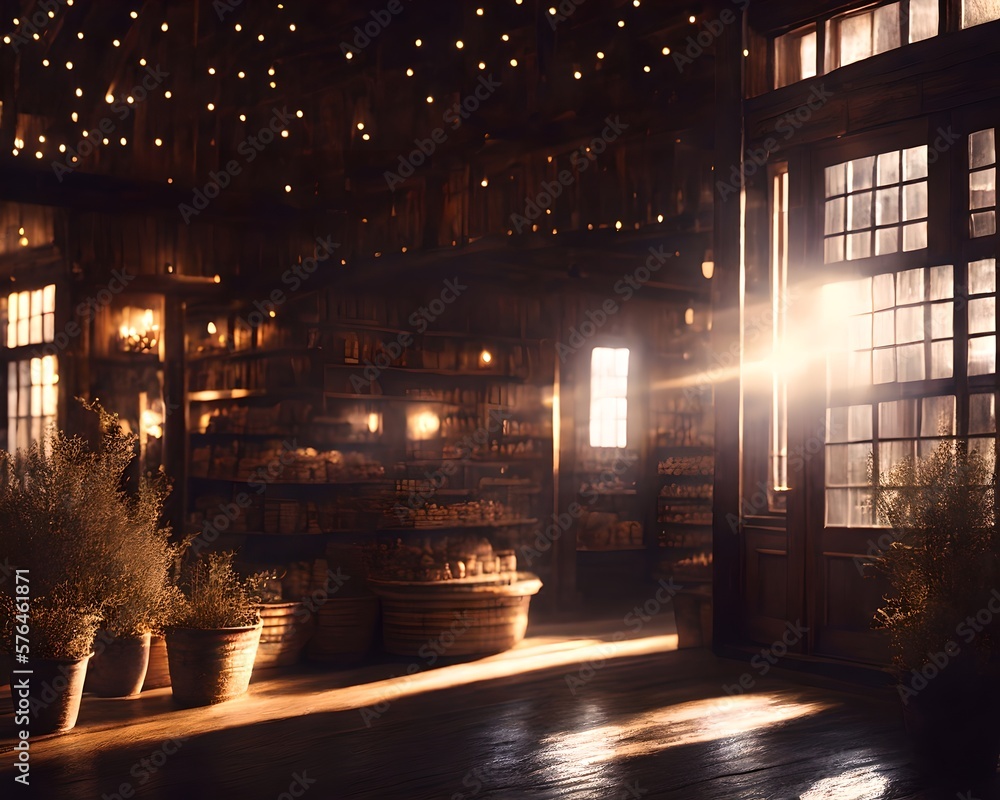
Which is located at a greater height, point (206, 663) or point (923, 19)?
point (923, 19)

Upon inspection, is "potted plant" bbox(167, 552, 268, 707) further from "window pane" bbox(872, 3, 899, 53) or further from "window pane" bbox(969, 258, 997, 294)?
"window pane" bbox(872, 3, 899, 53)

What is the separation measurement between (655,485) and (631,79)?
206 inches

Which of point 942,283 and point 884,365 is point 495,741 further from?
point 942,283

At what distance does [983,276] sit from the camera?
6020 mm

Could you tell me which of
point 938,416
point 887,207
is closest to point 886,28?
point 887,207

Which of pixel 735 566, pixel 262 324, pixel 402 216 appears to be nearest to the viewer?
pixel 735 566

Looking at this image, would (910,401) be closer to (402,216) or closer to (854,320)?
(854,320)

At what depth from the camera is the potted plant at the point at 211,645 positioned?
6.12m

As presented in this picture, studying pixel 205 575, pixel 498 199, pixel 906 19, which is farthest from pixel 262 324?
pixel 906 19

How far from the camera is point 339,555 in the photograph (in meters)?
9.18

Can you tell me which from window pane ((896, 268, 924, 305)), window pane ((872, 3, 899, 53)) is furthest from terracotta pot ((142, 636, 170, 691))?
window pane ((872, 3, 899, 53))

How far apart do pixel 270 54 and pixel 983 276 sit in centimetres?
562
